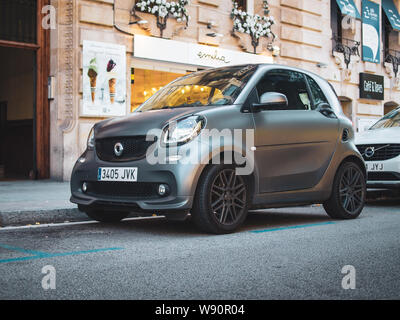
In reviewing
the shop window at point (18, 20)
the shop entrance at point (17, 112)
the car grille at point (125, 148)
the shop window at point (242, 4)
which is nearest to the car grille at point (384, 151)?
the car grille at point (125, 148)

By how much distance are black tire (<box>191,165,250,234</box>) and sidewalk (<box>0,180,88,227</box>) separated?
2.16 m

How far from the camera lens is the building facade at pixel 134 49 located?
12.5 m

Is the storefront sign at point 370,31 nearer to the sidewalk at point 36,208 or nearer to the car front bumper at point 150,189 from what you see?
the sidewalk at point 36,208

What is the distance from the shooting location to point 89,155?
6.02 meters

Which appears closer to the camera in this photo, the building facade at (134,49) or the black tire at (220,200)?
the black tire at (220,200)

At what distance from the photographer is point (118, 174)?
557 centimetres

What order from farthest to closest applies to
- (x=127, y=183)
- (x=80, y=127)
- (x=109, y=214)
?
(x=80, y=127), (x=109, y=214), (x=127, y=183)

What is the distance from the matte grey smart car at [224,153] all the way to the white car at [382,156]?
2.02 meters

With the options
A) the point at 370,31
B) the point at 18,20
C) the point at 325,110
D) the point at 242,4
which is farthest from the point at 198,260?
the point at 370,31

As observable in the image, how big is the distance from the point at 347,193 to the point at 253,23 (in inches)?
398

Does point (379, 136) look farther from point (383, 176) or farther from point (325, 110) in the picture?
point (325, 110)

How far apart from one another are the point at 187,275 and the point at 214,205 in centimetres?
175
